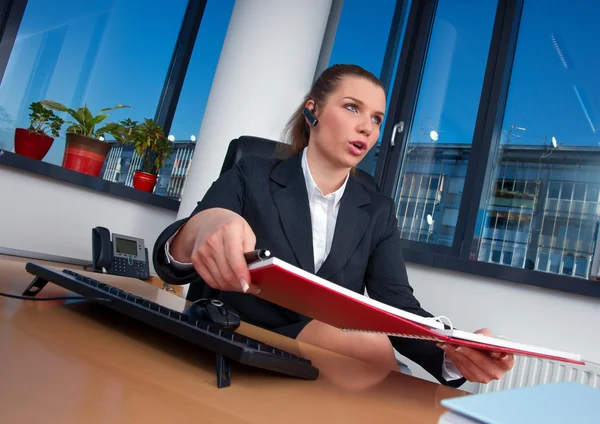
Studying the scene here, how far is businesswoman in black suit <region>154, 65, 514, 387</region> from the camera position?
2.53ft

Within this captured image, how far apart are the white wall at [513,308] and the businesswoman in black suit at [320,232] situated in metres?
0.95

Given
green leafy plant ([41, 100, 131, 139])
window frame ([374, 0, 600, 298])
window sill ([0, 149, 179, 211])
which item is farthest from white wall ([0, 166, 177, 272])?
window frame ([374, 0, 600, 298])

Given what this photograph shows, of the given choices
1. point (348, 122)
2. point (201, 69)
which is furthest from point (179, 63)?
point (348, 122)

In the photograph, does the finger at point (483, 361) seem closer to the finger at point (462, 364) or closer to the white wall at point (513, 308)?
the finger at point (462, 364)

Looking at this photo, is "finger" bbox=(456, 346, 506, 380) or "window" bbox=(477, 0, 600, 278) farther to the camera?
"window" bbox=(477, 0, 600, 278)

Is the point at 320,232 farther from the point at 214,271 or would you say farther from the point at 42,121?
the point at 42,121

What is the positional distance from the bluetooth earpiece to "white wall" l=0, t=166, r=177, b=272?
1.52 m

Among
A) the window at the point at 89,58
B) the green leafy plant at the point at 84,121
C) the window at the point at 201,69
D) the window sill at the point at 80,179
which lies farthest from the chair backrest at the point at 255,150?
the window at the point at 201,69

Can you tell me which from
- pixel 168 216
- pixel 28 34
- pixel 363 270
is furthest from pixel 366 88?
pixel 28 34

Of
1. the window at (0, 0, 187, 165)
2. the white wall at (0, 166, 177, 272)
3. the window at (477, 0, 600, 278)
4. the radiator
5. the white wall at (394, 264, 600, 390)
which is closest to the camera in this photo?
the radiator

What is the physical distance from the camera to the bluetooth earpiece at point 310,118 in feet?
5.16

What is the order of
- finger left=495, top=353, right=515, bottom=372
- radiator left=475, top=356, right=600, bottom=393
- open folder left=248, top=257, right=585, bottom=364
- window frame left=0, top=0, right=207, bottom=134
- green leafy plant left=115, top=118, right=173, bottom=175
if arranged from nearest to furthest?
open folder left=248, top=257, right=585, bottom=364
finger left=495, top=353, right=515, bottom=372
radiator left=475, top=356, right=600, bottom=393
green leafy plant left=115, top=118, right=173, bottom=175
window frame left=0, top=0, right=207, bottom=134

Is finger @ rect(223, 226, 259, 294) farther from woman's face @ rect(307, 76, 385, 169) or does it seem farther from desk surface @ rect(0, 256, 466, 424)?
woman's face @ rect(307, 76, 385, 169)

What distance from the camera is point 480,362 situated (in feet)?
2.52
